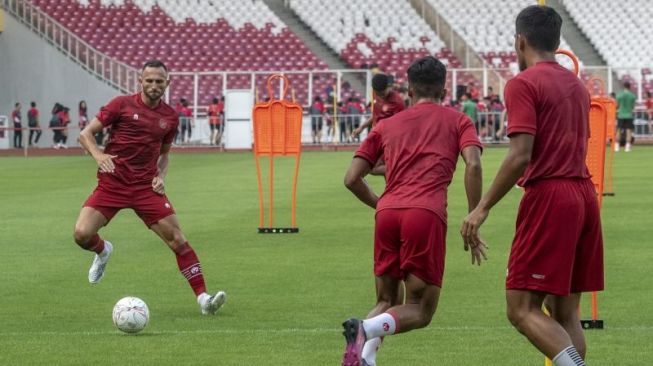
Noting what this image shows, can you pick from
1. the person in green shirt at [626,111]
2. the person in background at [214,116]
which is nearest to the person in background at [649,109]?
the person in green shirt at [626,111]

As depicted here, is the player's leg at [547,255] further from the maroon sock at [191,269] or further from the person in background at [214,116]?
the person in background at [214,116]

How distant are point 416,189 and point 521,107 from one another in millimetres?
1256

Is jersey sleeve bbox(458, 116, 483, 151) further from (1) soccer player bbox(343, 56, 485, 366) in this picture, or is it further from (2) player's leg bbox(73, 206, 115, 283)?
(2) player's leg bbox(73, 206, 115, 283)

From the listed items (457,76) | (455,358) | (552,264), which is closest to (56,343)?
(455,358)

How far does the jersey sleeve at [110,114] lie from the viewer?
1195cm

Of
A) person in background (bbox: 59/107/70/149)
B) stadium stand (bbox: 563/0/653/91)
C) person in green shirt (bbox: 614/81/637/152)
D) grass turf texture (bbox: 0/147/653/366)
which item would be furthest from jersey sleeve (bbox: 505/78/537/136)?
stadium stand (bbox: 563/0/653/91)

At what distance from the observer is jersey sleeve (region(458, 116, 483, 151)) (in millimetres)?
8117

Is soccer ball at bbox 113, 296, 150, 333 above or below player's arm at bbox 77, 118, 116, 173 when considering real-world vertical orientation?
below

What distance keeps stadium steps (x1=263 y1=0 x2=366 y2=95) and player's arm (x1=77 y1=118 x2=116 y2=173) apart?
40265 mm

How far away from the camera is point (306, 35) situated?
53250mm

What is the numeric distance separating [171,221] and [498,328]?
120 inches

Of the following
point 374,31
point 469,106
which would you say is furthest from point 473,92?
point 374,31

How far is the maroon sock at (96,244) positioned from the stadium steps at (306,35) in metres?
39.7

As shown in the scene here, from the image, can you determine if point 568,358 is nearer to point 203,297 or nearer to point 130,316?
point 130,316
